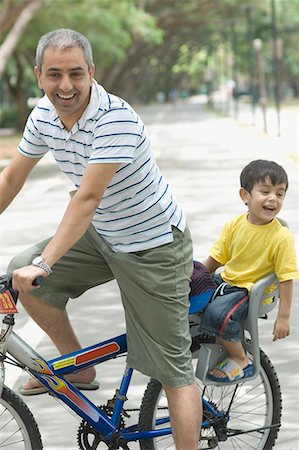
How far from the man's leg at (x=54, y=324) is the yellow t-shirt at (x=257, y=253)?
0.63 metres

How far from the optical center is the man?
3.75m

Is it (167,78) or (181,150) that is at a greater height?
(181,150)

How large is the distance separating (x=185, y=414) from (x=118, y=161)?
3.06 feet

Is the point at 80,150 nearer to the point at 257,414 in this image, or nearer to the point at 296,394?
the point at 257,414

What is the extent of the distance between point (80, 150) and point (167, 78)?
366ft

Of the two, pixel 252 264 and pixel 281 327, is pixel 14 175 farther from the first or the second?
pixel 281 327

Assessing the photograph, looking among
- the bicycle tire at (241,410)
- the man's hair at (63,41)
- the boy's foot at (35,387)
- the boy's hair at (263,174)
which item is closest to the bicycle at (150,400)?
the bicycle tire at (241,410)

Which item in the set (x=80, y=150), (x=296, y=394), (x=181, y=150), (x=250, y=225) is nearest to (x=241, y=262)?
(x=250, y=225)

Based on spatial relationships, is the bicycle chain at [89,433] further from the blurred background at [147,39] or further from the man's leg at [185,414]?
the blurred background at [147,39]

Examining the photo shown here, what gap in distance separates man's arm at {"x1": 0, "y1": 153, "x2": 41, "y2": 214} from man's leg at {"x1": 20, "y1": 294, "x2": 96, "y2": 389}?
1.23 ft

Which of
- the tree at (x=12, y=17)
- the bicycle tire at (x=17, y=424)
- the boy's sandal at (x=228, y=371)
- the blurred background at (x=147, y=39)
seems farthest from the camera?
the blurred background at (x=147, y=39)

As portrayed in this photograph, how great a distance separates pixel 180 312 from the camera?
3994 mm

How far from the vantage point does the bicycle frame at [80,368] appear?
13.0 feet

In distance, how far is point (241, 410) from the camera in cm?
452
